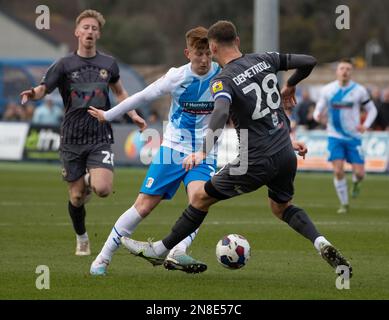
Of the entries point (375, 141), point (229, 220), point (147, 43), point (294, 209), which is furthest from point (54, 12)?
point (294, 209)

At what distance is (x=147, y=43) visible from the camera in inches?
3081

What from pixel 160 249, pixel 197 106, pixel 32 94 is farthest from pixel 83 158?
pixel 160 249

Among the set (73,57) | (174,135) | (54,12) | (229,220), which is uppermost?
(54,12)

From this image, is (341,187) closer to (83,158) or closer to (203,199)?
(83,158)

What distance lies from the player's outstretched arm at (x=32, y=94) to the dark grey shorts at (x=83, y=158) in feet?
2.59

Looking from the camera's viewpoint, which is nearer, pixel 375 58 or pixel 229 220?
pixel 229 220

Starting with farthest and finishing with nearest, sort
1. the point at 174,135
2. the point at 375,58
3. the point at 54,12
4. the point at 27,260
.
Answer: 1. the point at 54,12
2. the point at 375,58
3. the point at 27,260
4. the point at 174,135

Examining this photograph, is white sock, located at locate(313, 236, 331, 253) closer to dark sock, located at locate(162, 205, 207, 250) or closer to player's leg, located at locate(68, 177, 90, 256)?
dark sock, located at locate(162, 205, 207, 250)

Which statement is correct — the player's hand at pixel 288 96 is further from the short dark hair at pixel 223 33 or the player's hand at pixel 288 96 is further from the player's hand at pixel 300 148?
the short dark hair at pixel 223 33

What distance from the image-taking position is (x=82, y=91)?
12250 millimetres

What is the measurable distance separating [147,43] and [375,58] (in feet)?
52.7

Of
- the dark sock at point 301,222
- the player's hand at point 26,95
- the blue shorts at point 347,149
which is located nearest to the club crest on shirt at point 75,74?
the player's hand at point 26,95

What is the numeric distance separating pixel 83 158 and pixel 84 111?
1.72 ft
